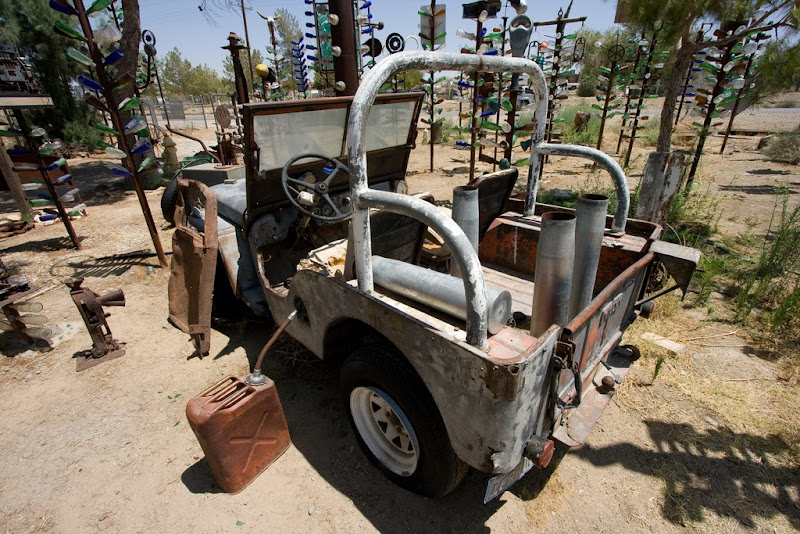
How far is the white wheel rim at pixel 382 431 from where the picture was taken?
2271 millimetres

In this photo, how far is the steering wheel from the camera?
9.66ft

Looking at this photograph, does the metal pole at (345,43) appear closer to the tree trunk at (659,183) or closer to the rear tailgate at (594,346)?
the tree trunk at (659,183)

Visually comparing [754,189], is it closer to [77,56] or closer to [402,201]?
[402,201]

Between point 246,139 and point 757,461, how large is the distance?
154 inches

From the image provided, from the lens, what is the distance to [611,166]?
2637 mm

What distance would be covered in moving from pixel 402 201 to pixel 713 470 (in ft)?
8.32

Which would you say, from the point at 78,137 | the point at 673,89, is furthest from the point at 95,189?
the point at 673,89

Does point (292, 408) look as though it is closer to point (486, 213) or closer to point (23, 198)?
point (486, 213)

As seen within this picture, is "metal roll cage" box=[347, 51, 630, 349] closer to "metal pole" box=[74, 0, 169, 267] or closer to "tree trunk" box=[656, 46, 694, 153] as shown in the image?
"metal pole" box=[74, 0, 169, 267]

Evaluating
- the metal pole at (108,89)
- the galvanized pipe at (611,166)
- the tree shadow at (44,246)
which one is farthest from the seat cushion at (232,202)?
the tree shadow at (44,246)

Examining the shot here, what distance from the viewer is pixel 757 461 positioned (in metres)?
2.40

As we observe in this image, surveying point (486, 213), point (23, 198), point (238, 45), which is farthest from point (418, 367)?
point (23, 198)

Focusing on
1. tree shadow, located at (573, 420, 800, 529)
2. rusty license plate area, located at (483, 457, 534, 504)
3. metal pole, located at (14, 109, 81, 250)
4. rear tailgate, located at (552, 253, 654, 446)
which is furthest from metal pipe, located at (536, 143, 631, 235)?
metal pole, located at (14, 109, 81, 250)

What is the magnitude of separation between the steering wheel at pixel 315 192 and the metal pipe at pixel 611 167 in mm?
1521
